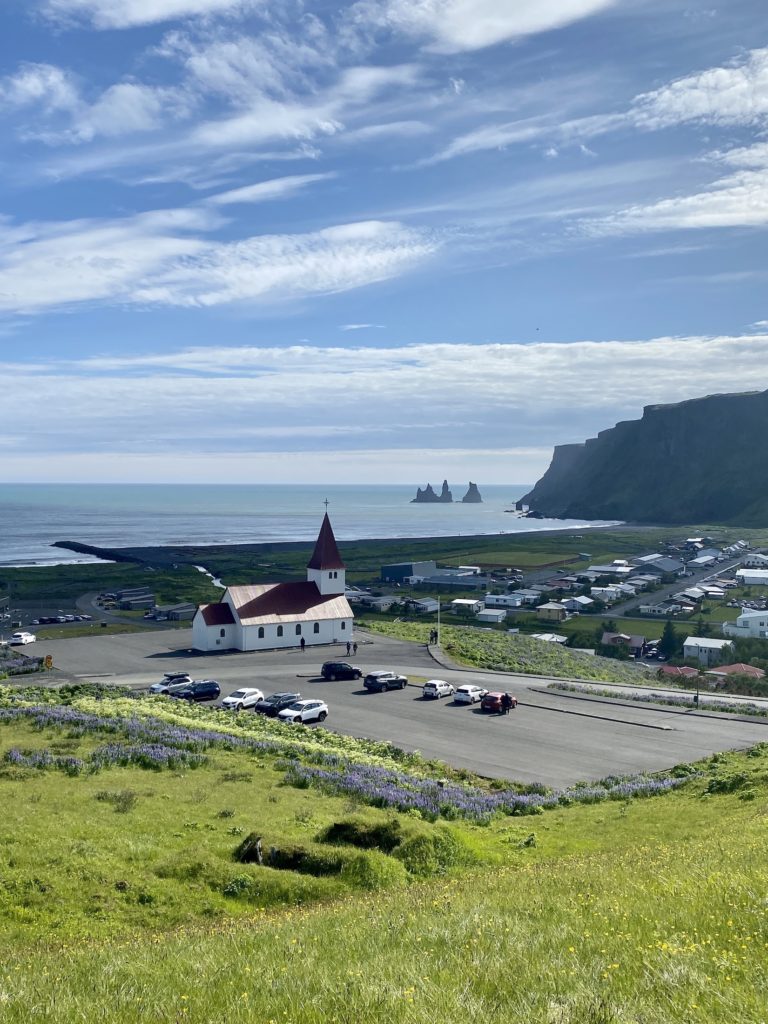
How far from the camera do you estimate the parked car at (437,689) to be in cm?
4416

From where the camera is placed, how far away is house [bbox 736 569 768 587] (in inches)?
5113

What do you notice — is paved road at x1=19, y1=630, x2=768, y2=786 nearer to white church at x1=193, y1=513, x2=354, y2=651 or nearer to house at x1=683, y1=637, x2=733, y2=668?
white church at x1=193, y1=513, x2=354, y2=651

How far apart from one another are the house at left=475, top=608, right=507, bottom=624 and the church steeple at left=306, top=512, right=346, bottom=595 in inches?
1480

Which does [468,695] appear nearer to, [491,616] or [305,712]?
[305,712]

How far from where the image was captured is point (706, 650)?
7788 centimetres

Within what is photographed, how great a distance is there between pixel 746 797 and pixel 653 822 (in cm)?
364

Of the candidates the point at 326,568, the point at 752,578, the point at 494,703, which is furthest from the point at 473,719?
the point at 752,578

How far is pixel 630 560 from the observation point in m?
165

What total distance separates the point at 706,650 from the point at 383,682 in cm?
4532

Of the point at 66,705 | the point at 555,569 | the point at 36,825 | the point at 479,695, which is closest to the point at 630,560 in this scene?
the point at 555,569

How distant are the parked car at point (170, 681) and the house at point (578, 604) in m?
69.7

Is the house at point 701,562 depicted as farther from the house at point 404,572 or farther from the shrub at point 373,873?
the shrub at point 373,873

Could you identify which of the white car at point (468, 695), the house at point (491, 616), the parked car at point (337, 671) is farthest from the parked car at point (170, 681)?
the house at point (491, 616)

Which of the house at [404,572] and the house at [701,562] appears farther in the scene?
the house at [701,562]
